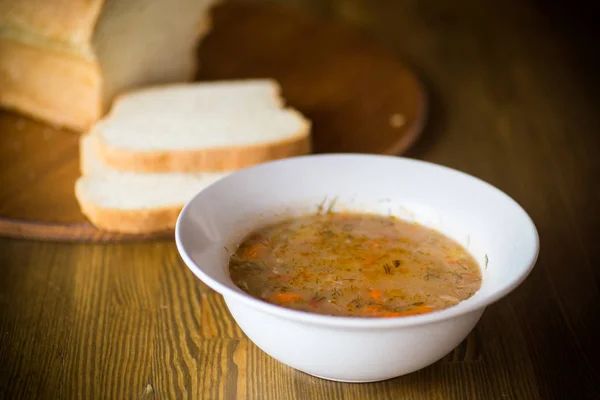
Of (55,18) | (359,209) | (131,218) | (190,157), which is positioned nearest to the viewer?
(359,209)

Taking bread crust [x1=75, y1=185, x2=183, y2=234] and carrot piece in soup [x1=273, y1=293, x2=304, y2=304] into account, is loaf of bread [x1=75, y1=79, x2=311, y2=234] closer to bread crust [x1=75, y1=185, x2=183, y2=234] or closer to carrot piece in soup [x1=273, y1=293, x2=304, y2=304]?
bread crust [x1=75, y1=185, x2=183, y2=234]

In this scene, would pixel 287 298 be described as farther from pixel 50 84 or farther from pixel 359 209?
pixel 50 84

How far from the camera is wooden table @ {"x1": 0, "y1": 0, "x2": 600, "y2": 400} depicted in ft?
6.55

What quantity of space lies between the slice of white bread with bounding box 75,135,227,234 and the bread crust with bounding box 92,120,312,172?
3cm

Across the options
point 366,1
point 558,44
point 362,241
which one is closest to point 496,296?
point 362,241

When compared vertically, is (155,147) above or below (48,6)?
below

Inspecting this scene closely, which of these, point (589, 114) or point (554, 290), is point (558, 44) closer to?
point (589, 114)

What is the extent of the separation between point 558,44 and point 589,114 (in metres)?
1.11

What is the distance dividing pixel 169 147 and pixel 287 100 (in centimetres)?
94

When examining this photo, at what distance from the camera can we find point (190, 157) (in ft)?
9.84

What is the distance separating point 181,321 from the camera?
2287 millimetres

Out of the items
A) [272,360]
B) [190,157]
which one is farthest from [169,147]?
[272,360]

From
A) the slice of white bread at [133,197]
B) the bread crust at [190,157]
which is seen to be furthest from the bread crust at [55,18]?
the slice of white bread at [133,197]

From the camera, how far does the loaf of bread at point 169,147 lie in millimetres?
2764
